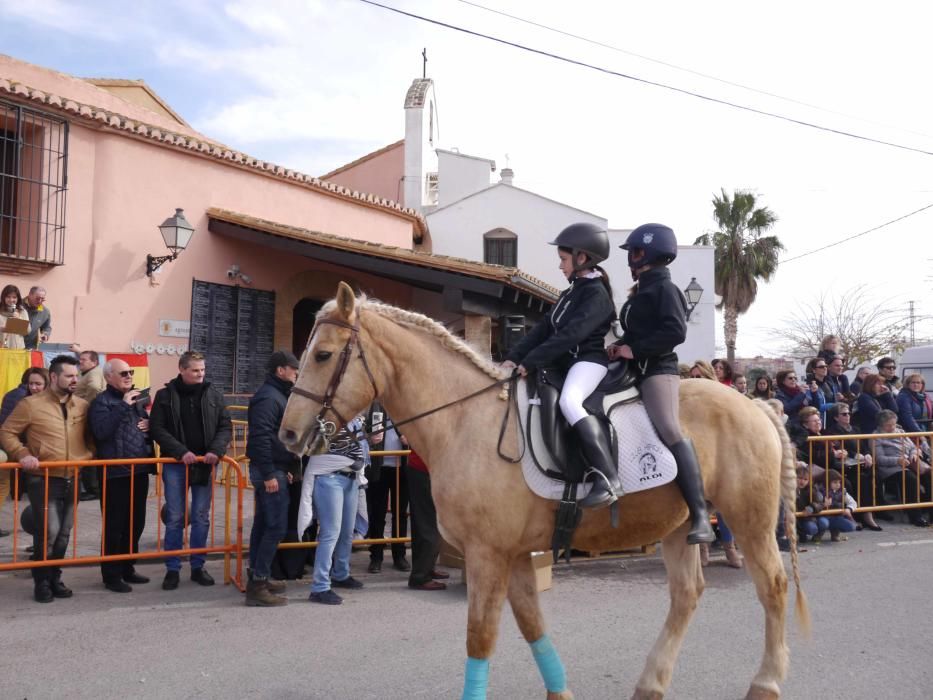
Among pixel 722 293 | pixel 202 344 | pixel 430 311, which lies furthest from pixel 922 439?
pixel 722 293

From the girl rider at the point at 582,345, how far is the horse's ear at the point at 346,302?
3.10 feet

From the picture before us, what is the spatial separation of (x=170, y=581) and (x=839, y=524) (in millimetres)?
7436

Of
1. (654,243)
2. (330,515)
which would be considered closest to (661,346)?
(654,243)

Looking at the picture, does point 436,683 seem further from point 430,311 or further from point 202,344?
point 430,311

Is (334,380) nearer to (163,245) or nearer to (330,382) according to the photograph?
(330,382)

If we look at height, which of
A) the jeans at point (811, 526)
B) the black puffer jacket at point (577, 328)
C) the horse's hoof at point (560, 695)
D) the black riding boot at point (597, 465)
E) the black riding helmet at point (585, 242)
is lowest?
the horse's hoof at point (560, 695)

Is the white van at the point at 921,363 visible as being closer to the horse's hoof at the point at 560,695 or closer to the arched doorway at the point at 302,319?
the arched doorway at the point at 302,319

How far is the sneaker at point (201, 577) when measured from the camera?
6.80 metres

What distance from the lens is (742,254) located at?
3444 cm

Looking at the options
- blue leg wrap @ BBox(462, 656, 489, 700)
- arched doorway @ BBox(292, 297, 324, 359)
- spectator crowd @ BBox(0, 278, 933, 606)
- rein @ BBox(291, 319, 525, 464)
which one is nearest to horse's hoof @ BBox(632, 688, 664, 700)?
blue leg wrap @ BBox(462, 656, 489, 700)

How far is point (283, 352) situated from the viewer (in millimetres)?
6516

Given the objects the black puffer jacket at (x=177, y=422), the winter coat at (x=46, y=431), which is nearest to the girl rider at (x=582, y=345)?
the black puffer jacket at (x=177, y=422)

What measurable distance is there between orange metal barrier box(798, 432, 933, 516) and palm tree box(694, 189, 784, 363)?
85.2 ft

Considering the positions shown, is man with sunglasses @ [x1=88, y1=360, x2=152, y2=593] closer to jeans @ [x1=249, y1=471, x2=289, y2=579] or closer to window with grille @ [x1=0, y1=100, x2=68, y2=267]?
jeans @ [x1=249, y1=471, x2=289, y2=579]
